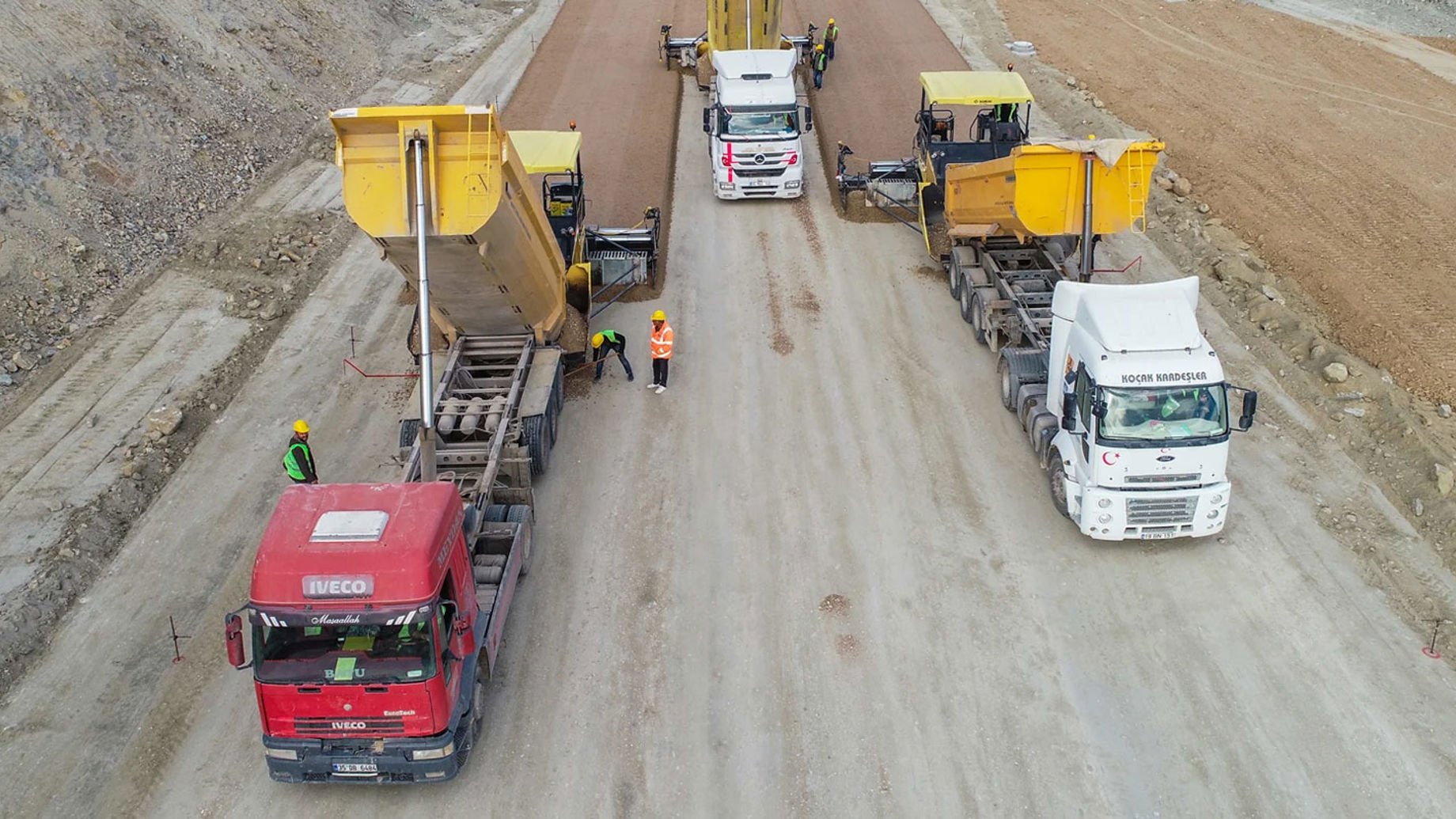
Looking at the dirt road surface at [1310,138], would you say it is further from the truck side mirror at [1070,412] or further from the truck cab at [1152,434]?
the truck side mirror at [1070,412]

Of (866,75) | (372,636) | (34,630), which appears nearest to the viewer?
(372,636)

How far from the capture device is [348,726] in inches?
361

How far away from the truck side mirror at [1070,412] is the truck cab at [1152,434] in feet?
Result: 0.47

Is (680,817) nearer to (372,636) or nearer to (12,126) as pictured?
(372,636)

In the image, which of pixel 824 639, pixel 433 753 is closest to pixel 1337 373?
pixel 824 639

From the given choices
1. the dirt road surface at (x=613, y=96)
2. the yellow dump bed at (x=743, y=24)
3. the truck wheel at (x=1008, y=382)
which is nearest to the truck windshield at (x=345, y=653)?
the truck wheel at (x=1008, y=382)

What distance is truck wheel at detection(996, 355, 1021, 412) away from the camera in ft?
49.4

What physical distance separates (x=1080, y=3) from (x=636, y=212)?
23145 millimetres

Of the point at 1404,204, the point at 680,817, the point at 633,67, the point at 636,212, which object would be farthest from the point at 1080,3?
the point at 680,817

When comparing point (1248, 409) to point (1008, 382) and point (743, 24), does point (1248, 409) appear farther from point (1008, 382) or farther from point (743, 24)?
point (743, 24)

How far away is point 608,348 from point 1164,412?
7.87m

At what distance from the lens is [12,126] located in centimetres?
1944

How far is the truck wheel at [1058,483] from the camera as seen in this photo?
42.7 ft

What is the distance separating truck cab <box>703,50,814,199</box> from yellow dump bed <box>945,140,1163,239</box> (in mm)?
6246
